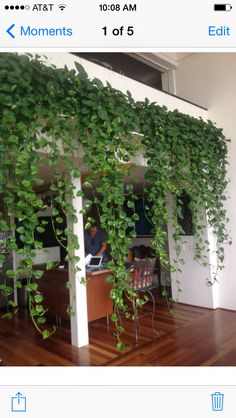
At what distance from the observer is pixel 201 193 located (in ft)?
11.7

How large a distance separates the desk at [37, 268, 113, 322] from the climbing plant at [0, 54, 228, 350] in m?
1.18

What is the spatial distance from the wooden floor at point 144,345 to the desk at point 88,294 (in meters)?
0.23

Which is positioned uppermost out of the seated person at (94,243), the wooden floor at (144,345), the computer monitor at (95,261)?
the seated person at (94,243)

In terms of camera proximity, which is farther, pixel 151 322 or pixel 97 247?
pixel 97 247

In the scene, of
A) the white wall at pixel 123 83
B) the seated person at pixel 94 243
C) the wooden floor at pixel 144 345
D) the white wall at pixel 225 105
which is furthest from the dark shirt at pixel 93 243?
the white wall at pixel 123 83

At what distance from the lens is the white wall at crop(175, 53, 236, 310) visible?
4.16 meters

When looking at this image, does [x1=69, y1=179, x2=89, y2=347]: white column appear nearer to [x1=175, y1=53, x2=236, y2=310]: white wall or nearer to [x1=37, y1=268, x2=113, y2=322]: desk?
[x1=37, y1=268, x2=113, y2=322]: desk

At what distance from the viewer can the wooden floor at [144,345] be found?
261 centimetres

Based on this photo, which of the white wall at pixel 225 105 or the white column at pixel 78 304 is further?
the white wall at pixel 225 105
